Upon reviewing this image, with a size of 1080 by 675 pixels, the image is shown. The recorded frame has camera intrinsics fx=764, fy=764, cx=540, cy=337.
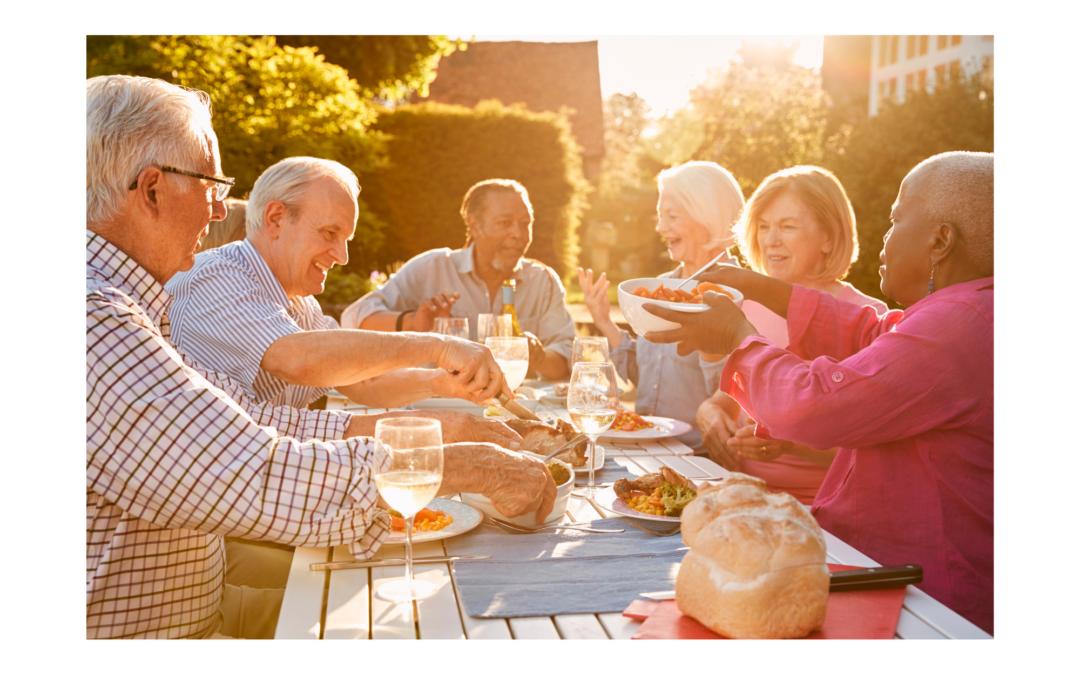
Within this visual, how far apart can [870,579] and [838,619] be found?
15 cm

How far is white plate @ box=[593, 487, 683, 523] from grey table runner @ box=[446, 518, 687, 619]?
4 centimetres

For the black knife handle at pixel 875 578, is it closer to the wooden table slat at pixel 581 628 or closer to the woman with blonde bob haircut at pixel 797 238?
the wooden table slat at pixel 581 628

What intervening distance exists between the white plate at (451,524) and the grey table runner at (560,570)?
0.03 meters

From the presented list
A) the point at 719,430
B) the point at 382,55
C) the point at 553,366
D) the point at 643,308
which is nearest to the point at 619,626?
the point at 643,308

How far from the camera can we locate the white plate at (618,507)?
6.28ft

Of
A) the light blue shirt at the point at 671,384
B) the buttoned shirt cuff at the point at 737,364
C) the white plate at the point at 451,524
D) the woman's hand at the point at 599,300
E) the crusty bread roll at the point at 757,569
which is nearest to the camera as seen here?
the crusty bread roll at the point at 757,569

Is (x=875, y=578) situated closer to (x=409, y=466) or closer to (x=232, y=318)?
(x=409, y=466)

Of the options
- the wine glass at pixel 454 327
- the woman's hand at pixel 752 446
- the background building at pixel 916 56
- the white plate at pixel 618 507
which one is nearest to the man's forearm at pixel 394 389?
the wine glass at pixel 454 327

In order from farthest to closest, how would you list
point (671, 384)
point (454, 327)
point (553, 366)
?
point (553, 366) → point (671, 384) → point (454, 327)

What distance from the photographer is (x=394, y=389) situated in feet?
10.7

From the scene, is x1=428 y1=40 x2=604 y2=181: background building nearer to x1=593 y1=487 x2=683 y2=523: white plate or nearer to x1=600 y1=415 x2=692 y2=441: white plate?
x1=600 y1=415 x2=692 y2=441: white plate
